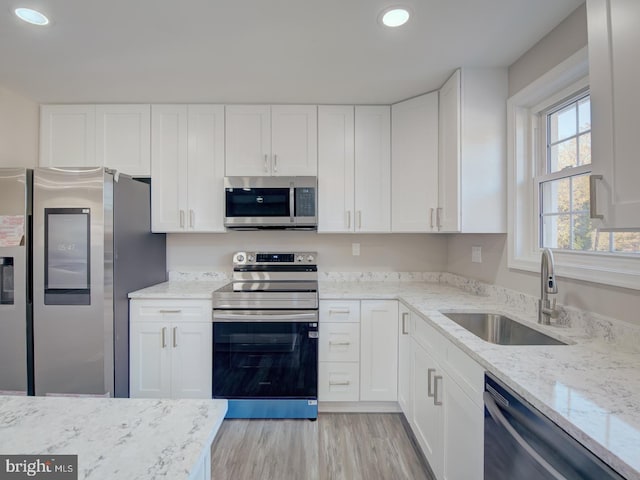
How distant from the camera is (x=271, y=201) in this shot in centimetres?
236

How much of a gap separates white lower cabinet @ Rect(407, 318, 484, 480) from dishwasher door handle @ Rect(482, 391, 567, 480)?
0.29 ft

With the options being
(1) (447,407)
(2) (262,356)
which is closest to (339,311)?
(2) (262,356)

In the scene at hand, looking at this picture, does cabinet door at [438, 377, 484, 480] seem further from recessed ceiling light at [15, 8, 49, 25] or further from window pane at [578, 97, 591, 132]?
recessed ceiling light at [15, 8, 49, 25]

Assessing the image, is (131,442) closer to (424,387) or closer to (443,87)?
(424,387)


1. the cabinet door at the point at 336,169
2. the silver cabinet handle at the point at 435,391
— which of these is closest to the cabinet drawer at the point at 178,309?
the cabinet door at the point at 336,169

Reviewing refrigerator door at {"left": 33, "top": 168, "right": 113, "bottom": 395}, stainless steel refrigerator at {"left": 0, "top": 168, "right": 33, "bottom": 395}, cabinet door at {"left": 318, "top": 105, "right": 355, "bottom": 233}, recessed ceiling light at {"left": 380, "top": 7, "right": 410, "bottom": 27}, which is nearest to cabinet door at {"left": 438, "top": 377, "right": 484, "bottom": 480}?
cabinet door at {"left": 318, "top": 105, "right": 355, "bottom": 233}

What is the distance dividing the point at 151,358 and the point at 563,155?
292 cm

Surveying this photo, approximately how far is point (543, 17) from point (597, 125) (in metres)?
0.98

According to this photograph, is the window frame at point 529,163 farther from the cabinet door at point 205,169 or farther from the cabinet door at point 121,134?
the cabinet door at point 121,134

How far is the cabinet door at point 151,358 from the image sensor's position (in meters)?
2.11

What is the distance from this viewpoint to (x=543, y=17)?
4.80ft

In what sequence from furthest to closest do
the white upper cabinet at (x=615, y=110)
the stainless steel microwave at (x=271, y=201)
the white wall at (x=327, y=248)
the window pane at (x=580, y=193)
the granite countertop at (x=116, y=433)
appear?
the white wall at (x=327, y=248), the stainless steel microwave at (x=271, y=201), the window pane at (x=580, y=193), the white upper cabinet at (x=615, y=110), the granite countertop at (x=116, y=433)

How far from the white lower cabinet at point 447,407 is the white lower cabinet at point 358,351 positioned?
308mm

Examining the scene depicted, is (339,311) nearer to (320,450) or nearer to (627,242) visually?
(320,450)
